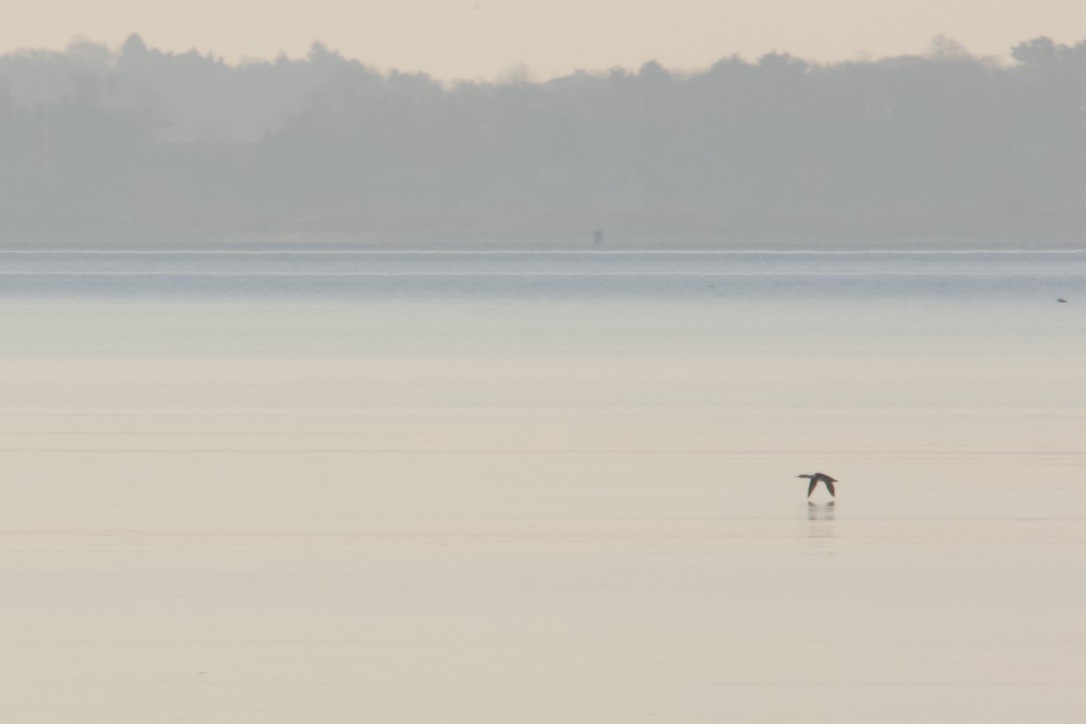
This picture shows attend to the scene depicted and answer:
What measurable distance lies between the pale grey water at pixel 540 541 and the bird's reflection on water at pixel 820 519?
49 millimetres

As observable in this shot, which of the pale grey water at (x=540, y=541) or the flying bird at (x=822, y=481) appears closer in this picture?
the pale grey water at (x=540, y=541)

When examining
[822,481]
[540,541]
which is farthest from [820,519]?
[540,541]

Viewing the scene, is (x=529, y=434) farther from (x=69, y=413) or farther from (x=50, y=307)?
(x=50, y=307)

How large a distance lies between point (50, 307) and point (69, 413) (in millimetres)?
37795

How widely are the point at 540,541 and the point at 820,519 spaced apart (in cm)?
215

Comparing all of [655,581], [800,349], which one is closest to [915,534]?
[655,581]

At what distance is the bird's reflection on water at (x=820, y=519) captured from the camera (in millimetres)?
13664

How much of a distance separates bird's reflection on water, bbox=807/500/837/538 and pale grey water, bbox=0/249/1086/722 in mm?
49

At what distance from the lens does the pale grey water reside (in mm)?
9250

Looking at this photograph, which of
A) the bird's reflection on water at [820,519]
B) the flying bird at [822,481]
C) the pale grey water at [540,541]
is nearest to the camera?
the pale grey water at [540,541]

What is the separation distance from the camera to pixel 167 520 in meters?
14.1

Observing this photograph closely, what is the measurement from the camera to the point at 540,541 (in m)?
13.3

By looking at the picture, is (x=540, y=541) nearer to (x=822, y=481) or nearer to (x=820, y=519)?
(x=820, y=519)

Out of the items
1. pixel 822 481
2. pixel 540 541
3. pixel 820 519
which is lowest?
pixel 540 541
